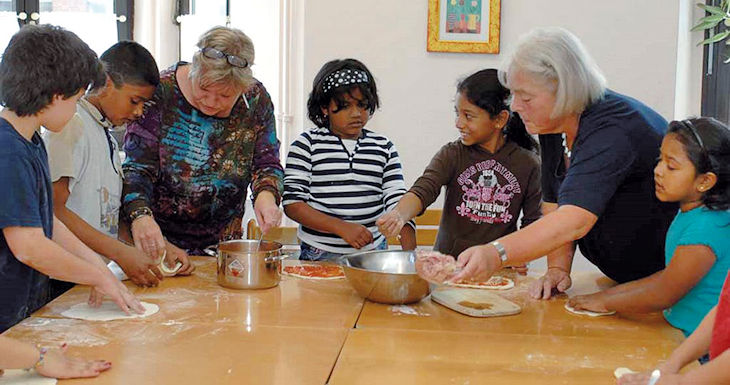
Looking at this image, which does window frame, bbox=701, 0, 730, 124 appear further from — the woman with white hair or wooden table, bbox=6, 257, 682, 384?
wooden table, bbox=6, 257, 682, 384

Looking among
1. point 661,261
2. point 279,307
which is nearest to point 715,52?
point 661,261

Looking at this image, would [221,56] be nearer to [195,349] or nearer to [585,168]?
[195,349]

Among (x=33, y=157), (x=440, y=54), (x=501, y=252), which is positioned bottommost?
(x=501, y=252)

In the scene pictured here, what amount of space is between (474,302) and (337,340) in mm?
493

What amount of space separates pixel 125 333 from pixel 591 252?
1.33 m

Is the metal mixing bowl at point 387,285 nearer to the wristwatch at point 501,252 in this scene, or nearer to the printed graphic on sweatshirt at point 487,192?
the wristwatch at point 501,252

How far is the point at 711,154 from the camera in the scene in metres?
1.80

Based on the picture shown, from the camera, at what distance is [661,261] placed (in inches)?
82.9

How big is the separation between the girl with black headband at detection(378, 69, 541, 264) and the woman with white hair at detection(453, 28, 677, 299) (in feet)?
1.72

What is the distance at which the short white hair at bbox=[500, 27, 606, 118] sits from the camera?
1.91 meters

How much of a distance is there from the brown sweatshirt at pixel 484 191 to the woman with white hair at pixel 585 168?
1.90ft

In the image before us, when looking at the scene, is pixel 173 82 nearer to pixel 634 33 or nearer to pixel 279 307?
pixel 279 307

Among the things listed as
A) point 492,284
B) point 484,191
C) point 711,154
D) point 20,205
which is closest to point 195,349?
point 20,205

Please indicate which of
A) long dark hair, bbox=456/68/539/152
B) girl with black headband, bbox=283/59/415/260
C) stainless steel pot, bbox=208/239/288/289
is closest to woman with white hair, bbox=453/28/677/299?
long dark hair, bbox=456/68/539/152
